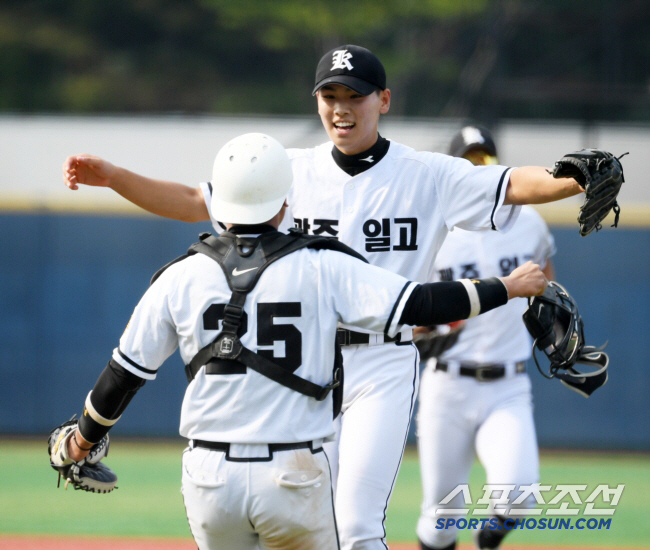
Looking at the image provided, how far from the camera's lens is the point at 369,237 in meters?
3.93

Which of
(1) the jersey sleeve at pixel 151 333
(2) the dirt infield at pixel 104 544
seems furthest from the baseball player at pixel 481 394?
(1) the jersey sleeve at pixel 151 333

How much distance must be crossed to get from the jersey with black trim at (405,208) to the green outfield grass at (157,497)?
8.70 ft

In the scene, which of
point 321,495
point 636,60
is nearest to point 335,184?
point 321,495

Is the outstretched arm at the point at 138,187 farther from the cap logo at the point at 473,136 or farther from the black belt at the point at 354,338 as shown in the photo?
the cap logo at the point at 473,136

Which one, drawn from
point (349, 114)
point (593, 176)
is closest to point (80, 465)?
point (349, 114)

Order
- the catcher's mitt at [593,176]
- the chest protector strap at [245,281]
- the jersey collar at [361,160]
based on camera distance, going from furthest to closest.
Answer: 1. the jersey collar at [361,160]
2. the catcher's mitt at [593,176]
3. the chest protector strap at [245,281]

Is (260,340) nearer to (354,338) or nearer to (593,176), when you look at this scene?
(354,338)

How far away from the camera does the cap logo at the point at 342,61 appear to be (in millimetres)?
3871

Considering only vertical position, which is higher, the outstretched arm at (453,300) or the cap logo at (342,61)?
the cap logo at (342,61)

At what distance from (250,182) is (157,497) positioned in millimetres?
4495

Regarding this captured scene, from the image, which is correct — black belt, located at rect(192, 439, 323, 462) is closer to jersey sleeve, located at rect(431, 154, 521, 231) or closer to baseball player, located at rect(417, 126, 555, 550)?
jersey sleeve, located at rect(431, 154, 521, 231)

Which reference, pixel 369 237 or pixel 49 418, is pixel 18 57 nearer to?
pixel 49 418

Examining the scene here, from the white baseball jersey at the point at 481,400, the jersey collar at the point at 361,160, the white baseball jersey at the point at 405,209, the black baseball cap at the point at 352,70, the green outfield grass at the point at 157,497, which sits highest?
the black baseball cap at the point at 352,70

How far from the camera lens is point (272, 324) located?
9.74ft
